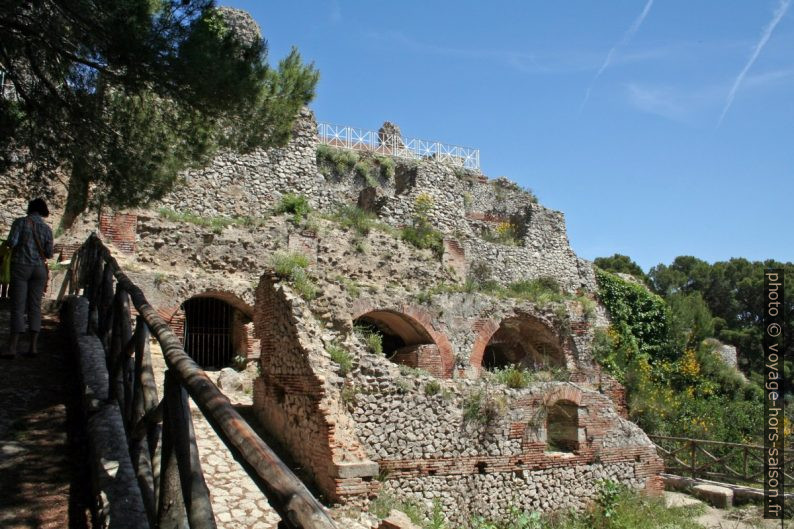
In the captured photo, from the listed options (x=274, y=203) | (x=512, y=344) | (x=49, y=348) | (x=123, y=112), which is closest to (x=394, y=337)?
(x=512, y=344)

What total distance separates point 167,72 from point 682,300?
25.6m

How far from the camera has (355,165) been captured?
27.4 meters

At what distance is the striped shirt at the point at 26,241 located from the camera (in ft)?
20.7

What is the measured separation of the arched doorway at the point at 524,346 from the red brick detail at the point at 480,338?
1142mm

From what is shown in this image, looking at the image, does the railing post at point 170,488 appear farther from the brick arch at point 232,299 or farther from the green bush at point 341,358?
the brick arch at point 232,299

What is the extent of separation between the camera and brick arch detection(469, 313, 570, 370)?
683 inches

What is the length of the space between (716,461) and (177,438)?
16.2 metres

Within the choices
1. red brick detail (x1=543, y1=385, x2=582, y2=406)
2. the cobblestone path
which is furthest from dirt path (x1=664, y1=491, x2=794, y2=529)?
the cobblestone path

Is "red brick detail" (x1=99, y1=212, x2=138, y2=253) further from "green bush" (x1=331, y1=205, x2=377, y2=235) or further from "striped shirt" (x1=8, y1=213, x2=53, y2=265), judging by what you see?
"striped shirt" (x1=8, y1=213, x2=53, y2=265)

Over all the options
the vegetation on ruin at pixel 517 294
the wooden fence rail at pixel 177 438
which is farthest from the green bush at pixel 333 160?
the wooden fence rail at pixel 177 438

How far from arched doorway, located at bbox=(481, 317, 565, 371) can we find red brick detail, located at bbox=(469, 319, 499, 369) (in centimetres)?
114

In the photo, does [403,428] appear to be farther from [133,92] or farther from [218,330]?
[218,330]

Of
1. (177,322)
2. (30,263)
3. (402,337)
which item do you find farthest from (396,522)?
(402,337)

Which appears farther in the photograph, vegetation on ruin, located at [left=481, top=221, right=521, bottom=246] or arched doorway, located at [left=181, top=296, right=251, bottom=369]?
vegetation on ruin, located at [left=481, top=221, right=521, bottom=246]
